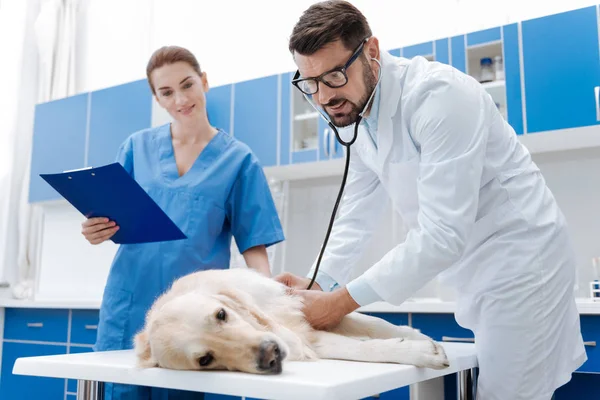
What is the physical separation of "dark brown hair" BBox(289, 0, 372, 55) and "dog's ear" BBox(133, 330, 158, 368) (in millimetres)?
646

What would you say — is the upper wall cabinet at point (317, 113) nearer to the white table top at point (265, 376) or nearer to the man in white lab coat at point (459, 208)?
the man in white lab coat at point (459, 208)

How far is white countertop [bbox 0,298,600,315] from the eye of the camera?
6.85 ft

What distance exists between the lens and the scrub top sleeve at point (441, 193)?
1130mm

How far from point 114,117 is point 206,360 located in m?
3.08

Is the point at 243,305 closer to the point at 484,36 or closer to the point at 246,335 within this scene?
the point at 246,335

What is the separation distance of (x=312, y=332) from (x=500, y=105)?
1924 mm

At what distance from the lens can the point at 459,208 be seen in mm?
1136

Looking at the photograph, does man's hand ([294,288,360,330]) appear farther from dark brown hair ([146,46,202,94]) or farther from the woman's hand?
dark brown hair ([146,46,202,94])

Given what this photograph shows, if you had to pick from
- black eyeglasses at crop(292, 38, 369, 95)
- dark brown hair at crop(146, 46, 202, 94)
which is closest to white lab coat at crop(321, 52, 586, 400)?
black eyeglasses at crop(292, 38, 369, 95)

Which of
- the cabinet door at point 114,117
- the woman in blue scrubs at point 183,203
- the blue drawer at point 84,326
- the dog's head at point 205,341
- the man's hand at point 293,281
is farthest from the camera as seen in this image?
the cabinet door at point 114,117

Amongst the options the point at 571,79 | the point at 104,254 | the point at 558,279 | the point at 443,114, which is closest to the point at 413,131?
the point at 443,114

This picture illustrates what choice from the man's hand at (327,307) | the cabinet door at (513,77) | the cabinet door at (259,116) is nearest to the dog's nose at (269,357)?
the man's hand at (327,307)

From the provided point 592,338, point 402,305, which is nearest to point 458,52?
point 402,305

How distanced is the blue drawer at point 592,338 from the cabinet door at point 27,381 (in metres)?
2.67
